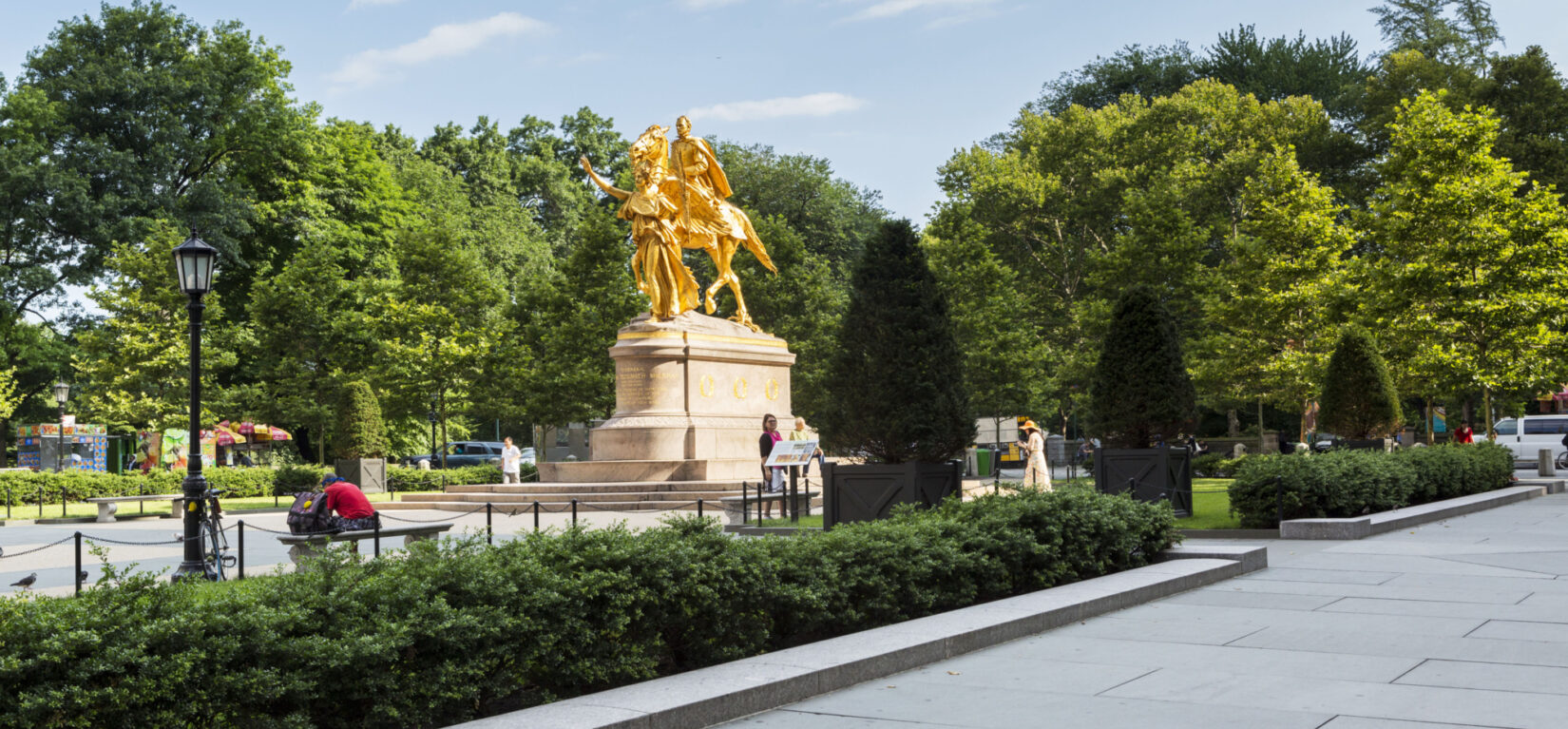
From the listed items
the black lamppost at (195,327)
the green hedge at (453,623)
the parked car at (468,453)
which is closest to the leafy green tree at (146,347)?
the parked car at (468,453)

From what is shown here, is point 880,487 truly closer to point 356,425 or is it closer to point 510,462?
point 510,462

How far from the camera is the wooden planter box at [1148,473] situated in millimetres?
17438

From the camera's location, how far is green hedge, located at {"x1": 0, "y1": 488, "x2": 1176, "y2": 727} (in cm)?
518

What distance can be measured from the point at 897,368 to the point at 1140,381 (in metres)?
5.30

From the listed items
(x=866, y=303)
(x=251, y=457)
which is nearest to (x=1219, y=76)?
(x=251, y=457)

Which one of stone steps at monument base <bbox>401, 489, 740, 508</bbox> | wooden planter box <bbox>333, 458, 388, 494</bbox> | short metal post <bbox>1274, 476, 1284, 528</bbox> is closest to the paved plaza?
short metal post <bbox>1274, 476, 1284, 528</bbox>

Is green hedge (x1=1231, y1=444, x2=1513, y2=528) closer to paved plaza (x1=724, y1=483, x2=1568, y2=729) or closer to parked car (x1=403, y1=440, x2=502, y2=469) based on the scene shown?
paved plaza (x1=724, y1=483, x2=1568, y2=729)

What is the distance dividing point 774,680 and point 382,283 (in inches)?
1677

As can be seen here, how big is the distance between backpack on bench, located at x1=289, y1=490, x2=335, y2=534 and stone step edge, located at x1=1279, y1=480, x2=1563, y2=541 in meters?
11.4

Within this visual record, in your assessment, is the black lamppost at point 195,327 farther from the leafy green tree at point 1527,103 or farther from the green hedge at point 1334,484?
the leafy green tree at point 1527,103

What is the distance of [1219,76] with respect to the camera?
2389 inches

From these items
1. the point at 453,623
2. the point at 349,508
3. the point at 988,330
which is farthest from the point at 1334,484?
the point at 988,330

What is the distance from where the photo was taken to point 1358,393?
2408 cm

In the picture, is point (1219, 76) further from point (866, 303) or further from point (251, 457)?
point (866, 303)
